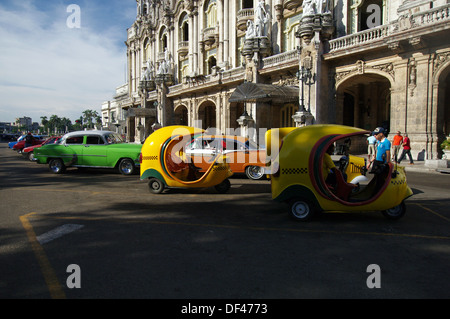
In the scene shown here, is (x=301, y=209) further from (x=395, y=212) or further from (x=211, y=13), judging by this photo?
(x=211, y=13)

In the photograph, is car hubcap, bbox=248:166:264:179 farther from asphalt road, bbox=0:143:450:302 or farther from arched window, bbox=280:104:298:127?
A: arched window, bbox=280:104:298:127

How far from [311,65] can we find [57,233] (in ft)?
60.9

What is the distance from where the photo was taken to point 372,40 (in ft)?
57.9

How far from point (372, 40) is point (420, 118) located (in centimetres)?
509

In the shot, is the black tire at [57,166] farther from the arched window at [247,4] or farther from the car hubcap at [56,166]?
the arched window at [247,4]

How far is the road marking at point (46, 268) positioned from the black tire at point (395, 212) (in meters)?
5.47

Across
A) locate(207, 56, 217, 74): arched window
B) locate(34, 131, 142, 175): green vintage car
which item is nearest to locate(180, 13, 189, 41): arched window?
locate(207, 56, 217, 74): arched window

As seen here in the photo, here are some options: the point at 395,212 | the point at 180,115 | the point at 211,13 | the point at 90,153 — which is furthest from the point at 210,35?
the point at 395,212

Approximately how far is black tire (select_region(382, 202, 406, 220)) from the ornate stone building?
40.5 ft

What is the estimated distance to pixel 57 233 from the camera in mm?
5223

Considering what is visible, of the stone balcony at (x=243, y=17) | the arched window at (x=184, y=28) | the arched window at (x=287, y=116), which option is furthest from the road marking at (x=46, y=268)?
the arched window at (x=184, y=28)

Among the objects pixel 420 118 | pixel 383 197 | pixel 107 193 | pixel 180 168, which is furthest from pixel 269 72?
pixel 383 197

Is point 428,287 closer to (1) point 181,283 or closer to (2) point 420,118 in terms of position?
(1) point 181,283
